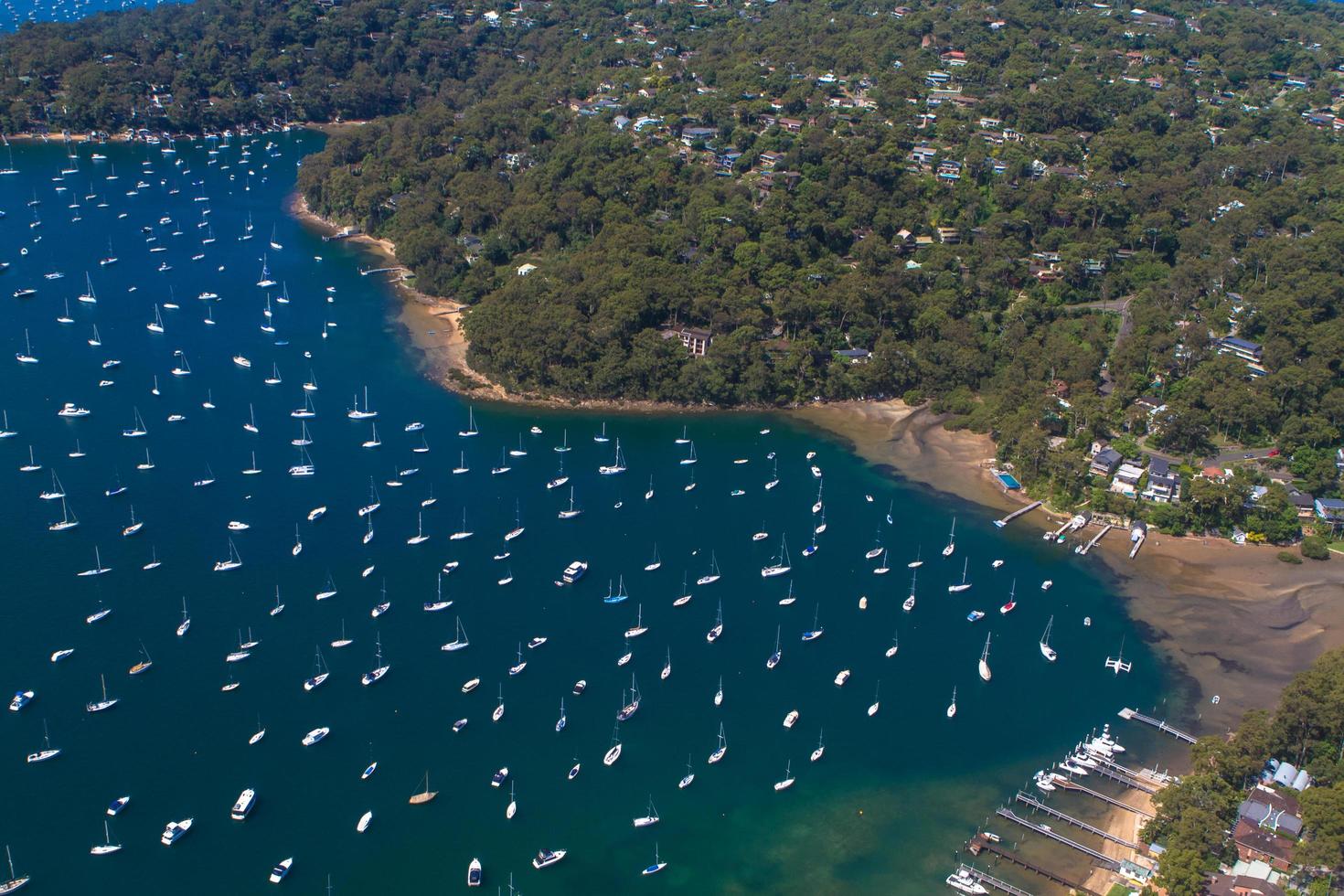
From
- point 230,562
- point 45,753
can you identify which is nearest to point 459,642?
point 230,562

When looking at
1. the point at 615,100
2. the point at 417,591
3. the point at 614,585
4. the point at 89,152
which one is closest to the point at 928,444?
the point at 614,585

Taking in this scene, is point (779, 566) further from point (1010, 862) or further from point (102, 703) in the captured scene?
point (102, 703)

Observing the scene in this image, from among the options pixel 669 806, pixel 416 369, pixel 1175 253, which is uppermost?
pixel 1175 253

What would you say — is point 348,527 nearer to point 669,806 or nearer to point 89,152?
point 669,806

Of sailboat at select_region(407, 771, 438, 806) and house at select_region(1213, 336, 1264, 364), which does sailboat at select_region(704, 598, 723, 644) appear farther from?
house at select_region(1213, 336, 1264, 364)

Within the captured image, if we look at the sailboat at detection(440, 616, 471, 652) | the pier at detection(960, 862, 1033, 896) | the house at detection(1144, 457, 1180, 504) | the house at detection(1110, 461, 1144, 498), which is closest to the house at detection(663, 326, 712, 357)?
the house at detection(1110, 461, 1144, 498)

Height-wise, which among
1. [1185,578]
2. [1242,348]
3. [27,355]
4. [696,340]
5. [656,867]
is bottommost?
[656,867]
